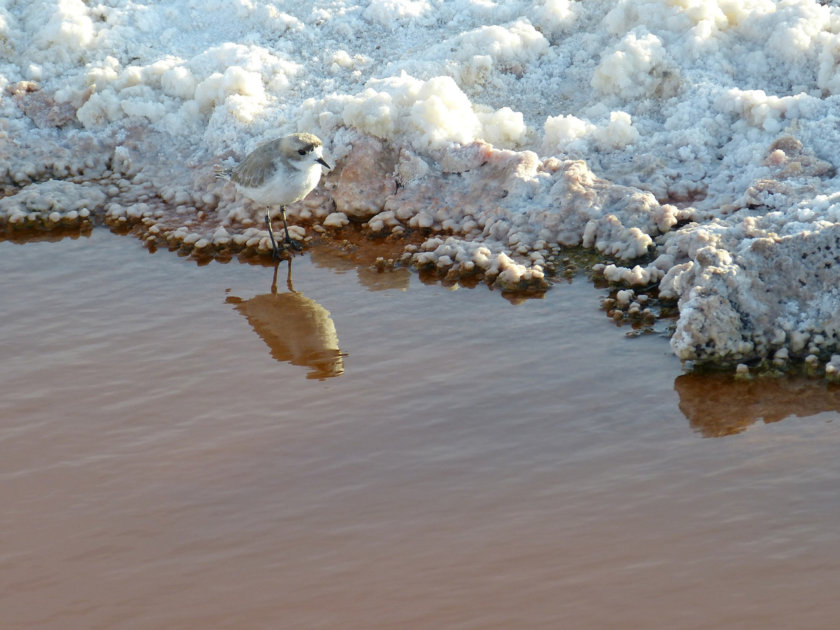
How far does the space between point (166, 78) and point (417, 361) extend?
5.15 metres

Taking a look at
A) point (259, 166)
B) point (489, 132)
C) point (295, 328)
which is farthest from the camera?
point (489, 132)

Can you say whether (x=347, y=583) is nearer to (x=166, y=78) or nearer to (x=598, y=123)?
(x=598, y=123)

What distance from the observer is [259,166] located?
343 inches

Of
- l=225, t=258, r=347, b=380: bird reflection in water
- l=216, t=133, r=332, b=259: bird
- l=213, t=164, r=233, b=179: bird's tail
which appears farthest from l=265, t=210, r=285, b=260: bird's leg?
l=213, t=164, r=233, b=179: bird's tail

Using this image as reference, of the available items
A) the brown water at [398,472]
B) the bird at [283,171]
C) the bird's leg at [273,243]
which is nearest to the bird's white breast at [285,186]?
the bird at [283,171]

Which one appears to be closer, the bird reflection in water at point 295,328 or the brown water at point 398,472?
the brown water at point 398,472

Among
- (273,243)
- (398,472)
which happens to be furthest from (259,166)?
(398,472)

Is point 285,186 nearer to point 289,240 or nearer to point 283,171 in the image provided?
point 283,171

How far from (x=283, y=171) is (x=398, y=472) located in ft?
11.9

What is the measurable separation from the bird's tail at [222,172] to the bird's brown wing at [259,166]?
0.48m

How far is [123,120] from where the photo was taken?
10.5 meters

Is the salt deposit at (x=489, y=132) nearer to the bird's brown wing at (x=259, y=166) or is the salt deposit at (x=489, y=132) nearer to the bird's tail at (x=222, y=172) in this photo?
the bird's tail at (x=222, y=172)

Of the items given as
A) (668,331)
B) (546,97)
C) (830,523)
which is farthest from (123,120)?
(830,523)

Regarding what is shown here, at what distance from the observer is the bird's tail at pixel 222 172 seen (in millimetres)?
9430
